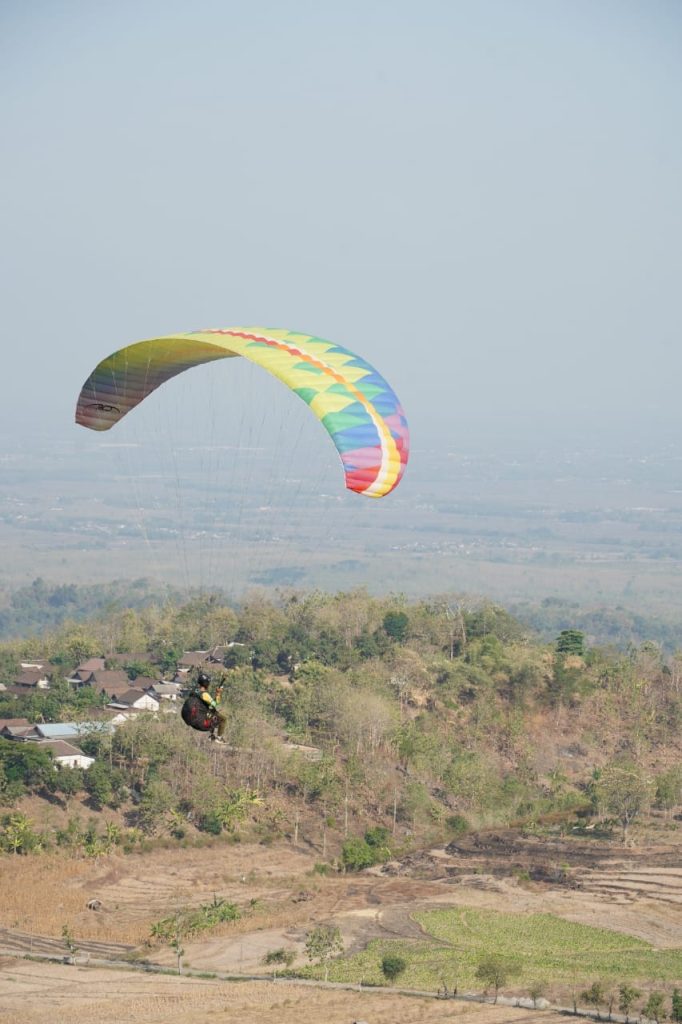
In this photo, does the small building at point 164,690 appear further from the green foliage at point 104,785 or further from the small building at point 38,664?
the green foliage at point 104,785

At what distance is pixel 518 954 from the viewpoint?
35.1m

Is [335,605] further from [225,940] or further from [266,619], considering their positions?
[225,940]

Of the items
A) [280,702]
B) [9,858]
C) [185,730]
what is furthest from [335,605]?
[9,858]

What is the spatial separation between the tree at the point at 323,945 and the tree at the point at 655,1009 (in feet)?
23.5

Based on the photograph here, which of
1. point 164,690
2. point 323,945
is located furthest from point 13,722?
point 323,945

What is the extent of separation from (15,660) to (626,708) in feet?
88.4

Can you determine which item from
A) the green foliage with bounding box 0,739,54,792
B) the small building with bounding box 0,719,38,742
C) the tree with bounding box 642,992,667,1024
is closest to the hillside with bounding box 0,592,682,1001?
the green foliage with bounding box 0,739,54,792

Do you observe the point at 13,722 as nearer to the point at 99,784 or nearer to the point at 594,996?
the point at 99,784

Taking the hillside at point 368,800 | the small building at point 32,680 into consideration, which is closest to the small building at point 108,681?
the hillside at point 368,800

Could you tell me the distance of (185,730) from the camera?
5038 centimetres

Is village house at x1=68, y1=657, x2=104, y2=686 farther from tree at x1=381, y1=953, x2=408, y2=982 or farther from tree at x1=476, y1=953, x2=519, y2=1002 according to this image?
tree at x1=476, y1=953, x2=519, y2=1002

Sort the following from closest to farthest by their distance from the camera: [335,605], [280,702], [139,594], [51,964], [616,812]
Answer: [51,964]
[616,812]
[280,702]
[335,605]
[139,594]

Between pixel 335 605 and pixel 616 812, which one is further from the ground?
pixel 335 605

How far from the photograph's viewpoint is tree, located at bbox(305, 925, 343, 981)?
113ft
